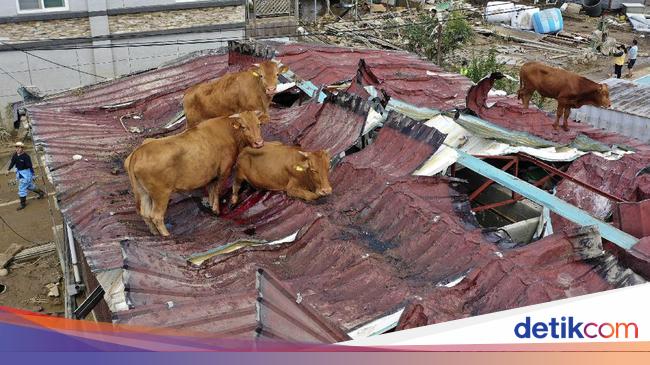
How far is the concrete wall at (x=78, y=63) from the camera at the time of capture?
20.3 m

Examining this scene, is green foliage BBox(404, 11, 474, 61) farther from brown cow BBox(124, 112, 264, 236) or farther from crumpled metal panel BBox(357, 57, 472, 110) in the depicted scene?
brown cow BBox(124, 112, 264, 236)

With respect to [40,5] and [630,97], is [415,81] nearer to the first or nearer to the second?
[630,97]

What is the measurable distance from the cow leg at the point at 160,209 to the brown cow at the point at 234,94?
2.61 meters

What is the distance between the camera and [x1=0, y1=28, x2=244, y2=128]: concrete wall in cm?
2034

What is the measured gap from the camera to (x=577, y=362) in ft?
15.5

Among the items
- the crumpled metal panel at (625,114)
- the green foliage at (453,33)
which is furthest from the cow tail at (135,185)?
the green foliage at (453,33)

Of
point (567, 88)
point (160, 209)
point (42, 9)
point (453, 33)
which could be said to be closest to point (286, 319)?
point (160, 209)

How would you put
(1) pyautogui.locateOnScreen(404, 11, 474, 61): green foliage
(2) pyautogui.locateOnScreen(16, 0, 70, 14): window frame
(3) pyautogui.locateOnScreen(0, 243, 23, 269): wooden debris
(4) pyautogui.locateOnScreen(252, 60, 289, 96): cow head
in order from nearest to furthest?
1. (4) pyautogui.locateOnScreen(252, 60, 289, 96): cow head
2. (3) pyautogui.locateOnScreen(0, 243, 23, 269): wooden debris
3. (2) pyautogui.locateOnScreen(16, 0, 70, 14): window frame
4. (1) pyautogui.locateOnScreen(404, 11, 474, 61): green foliage

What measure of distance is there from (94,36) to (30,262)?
8635mm

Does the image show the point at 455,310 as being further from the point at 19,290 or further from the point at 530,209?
the point at 19,290

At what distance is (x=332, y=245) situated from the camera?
725 cm

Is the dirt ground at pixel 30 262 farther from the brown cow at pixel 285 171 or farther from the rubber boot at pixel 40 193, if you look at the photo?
the brown cow at pixel 285 171

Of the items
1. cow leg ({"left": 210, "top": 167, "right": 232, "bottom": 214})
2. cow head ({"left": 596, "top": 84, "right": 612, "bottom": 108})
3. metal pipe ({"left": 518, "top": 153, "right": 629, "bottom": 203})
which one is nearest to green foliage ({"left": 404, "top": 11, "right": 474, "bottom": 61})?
cow head ({"left": 596, "top": 84, "right": 612, "bottom": 108})

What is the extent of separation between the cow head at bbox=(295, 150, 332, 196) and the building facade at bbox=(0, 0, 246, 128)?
1476 centimetres
